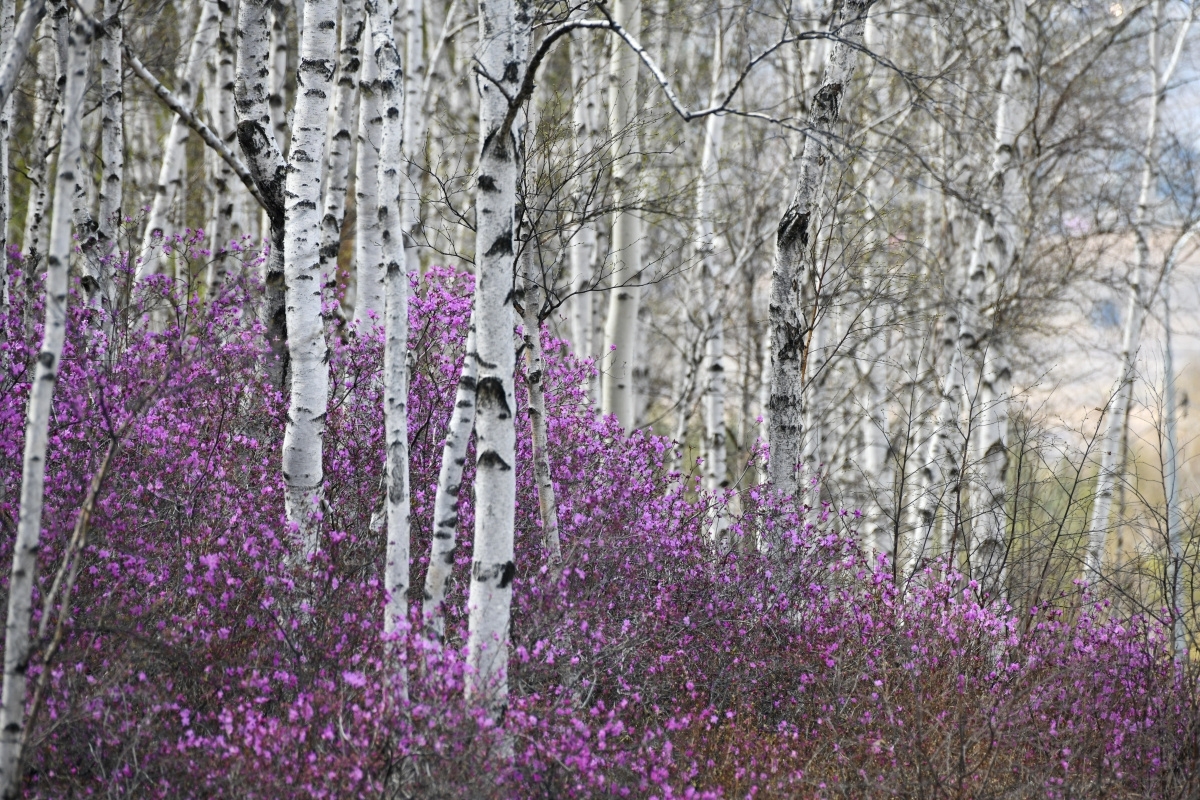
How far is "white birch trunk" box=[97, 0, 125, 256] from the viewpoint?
25.0ft

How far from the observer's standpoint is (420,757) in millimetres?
4172

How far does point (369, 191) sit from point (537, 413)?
159 centimetres

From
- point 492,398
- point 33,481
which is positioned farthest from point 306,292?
point 33,481

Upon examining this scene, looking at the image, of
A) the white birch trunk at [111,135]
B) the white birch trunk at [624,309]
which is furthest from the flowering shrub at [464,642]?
the white birch trunk at [624,309]

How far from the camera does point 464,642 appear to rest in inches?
207

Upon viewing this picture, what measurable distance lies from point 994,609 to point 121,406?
5.81 m

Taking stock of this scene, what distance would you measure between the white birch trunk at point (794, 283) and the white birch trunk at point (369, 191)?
2.70 metres

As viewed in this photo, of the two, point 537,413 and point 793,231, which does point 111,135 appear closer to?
point 537,413

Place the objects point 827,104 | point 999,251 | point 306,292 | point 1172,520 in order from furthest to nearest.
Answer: point 999,251 → point 1172,520 → point 827,104 → point 306,292

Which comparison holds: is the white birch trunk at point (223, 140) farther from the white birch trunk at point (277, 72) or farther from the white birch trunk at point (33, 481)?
the white birch trunk at point (33, 481)

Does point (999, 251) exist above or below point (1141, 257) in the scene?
below

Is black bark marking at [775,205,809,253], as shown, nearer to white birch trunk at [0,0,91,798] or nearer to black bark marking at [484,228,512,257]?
black bark marking at [484,228,512,257]

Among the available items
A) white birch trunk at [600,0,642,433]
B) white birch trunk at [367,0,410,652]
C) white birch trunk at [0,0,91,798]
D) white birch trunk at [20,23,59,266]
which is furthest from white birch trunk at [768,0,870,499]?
white birch trunk at [20,23,59,266]

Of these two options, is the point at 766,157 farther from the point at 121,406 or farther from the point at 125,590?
the point at 125,590
